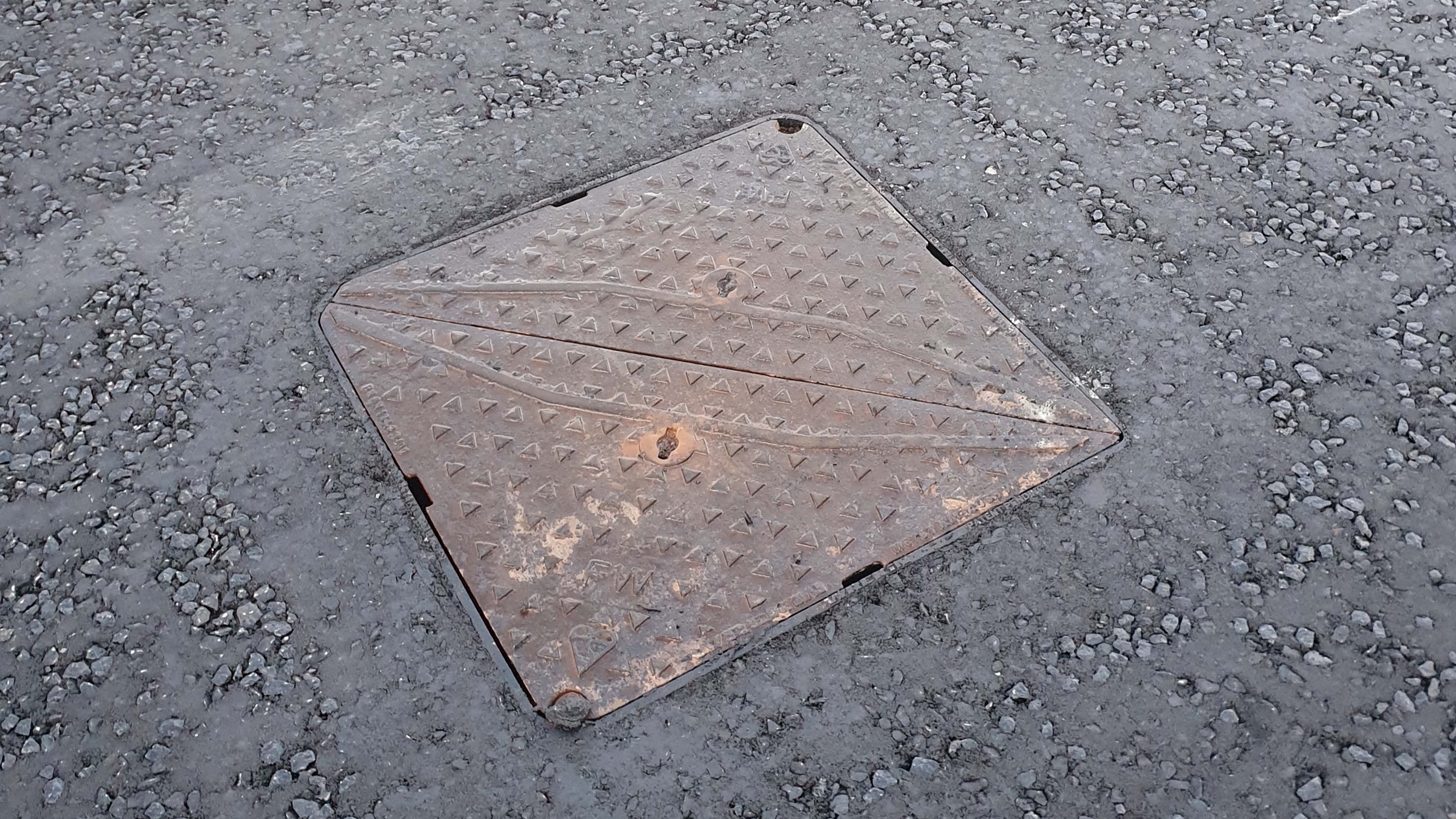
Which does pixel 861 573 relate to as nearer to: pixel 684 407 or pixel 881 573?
pixel 881 573

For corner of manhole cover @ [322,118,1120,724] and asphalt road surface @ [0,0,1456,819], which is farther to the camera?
corner of manhole cover @ [322,118,1120,724]

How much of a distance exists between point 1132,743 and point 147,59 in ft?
15.0

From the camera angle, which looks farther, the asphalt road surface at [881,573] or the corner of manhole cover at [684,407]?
the corner of manhole cover at [684,407]

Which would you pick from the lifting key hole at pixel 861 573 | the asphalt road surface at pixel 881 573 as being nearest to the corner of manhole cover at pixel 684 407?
the lifting key hole at pixel 861 573

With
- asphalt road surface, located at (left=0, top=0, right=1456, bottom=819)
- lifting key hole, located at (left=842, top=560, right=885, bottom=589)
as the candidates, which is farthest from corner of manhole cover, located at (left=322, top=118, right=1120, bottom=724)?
asphalt road surface, located at (left=0, top=0, right=1456, bottom=819)

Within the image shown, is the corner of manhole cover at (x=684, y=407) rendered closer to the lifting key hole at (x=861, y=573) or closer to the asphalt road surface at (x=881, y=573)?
the lifting key hole at (x=861, y=573)

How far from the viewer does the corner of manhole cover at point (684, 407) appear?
113 inches

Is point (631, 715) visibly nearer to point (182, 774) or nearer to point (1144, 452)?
point (182, 774)

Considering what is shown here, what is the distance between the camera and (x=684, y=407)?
3.24m

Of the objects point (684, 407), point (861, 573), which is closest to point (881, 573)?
point (861, 573)

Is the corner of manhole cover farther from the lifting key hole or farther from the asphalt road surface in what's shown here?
the asphalt road surface

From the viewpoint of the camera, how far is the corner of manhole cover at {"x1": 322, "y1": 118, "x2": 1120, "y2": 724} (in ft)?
9.41

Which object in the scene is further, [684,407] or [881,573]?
[684,407]

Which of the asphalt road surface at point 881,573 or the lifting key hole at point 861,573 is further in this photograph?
the lifting key hole at point 861,573
